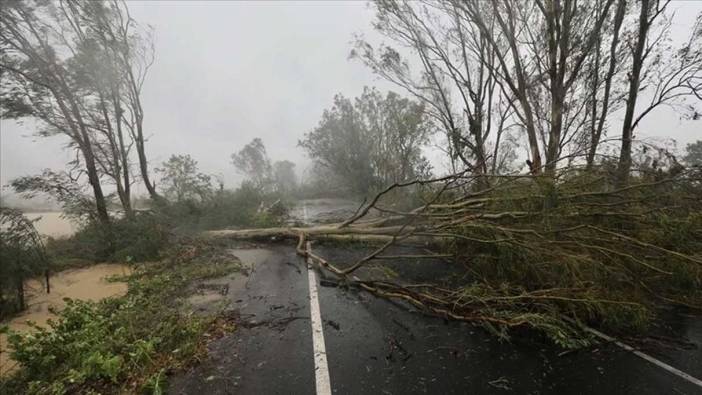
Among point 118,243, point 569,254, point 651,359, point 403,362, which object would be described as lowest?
point 651,359

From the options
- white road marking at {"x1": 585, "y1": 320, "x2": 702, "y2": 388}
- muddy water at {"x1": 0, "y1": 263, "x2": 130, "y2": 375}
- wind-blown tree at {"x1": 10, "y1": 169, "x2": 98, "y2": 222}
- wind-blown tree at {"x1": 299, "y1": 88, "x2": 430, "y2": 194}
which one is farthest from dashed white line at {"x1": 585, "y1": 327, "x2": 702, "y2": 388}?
wind-blown tree at {"x1": 299, "y1": 88, "x2": 430, "y2": 194}

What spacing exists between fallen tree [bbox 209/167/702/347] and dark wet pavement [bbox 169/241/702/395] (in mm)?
283

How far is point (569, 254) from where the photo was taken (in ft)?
15.2

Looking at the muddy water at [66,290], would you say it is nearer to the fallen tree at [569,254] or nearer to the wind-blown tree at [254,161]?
the fallen tree at [569,254]

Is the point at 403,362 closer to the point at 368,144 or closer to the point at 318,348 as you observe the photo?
the point at 318,348

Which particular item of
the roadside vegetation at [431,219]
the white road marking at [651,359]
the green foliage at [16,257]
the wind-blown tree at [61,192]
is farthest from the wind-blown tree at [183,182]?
the white road marking at [651,359]

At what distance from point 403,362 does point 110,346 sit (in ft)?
10.5

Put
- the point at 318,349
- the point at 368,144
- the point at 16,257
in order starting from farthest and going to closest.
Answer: the point at 368,144 → the point at 16,257 → the point at 318,349

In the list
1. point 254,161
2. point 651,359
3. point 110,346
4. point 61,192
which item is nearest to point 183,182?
point 61,192

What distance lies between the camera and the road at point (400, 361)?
10.8 feet

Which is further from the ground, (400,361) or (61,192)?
(61,192)

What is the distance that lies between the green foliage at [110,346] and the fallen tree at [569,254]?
276 cm

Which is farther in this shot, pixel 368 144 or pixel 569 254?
pixel 368 144

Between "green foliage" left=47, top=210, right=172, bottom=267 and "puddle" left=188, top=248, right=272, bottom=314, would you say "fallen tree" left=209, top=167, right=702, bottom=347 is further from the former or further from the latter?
"green foliage" left=47, top=210, right=172, bottom=267
